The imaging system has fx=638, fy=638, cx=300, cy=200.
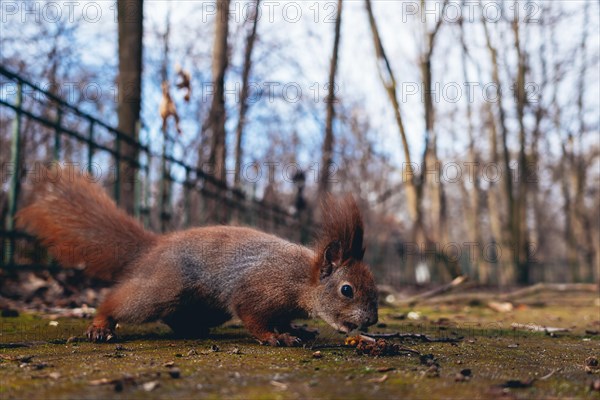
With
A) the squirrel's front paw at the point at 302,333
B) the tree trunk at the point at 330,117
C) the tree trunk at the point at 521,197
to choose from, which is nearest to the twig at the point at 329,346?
the squirrel's front paw at the point at 302,333

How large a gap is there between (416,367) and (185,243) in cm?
200

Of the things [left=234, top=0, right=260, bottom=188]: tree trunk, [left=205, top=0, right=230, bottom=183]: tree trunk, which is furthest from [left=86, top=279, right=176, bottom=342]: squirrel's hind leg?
[left=234, top=0, right=260, bottom=188]: tree trunk

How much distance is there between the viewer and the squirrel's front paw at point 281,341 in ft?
13.0

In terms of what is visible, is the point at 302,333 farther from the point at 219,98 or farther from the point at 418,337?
the point at 219,98

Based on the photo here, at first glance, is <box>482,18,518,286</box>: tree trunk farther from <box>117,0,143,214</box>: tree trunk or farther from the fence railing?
<box>117,0,143,214</box>: tree trunk

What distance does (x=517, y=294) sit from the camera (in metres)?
9.71

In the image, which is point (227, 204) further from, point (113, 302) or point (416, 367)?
point (416, 367)

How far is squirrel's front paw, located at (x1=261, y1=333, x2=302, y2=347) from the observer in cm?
396

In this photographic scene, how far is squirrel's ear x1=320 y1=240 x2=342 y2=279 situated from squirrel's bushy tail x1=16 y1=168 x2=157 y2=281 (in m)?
1.27

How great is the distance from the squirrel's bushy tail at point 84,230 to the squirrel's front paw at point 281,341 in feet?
3.82

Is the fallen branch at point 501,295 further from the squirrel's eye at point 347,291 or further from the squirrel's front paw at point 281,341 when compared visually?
the squirrel's front paw at point 281,341

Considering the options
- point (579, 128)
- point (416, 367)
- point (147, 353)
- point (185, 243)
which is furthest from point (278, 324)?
point (579, 128)

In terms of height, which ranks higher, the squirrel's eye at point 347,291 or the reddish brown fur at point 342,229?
the reddish brown fur at point 342,229

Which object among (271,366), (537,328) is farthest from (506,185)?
(271,366)
